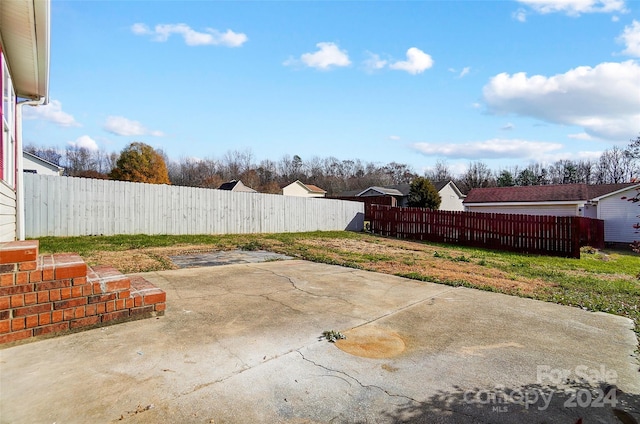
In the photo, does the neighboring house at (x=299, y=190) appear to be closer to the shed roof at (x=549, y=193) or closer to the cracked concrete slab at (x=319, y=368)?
the shed roof at (x=549, y=193)

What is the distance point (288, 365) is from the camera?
2.53 meters

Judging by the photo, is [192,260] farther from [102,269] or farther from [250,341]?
[250,341]

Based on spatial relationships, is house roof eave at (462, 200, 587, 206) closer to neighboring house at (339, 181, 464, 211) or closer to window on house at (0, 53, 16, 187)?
neighboring house at (339, 181, 464, 211)

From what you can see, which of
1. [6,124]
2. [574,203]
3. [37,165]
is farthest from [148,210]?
[574,203]

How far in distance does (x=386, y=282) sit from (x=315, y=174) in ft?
181

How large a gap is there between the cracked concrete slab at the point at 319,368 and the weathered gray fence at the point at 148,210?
27.1 ft

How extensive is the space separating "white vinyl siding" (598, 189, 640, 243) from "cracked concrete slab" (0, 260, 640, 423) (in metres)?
19.2

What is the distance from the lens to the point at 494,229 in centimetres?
1388

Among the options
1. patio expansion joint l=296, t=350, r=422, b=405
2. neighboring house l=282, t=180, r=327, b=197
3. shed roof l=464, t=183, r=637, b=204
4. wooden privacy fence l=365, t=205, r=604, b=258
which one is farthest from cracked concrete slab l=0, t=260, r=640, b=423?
neighboring house l=282, t=180, r=327, b=197

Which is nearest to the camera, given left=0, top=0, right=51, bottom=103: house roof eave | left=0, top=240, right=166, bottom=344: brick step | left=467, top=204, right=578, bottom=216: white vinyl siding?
left=0, top=240, right=166, bottom=344: brick step

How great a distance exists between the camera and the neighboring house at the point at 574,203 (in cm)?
1852

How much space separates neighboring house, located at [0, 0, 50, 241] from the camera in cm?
416

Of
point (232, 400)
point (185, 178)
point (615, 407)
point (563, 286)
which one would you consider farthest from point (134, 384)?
point (185, 178)

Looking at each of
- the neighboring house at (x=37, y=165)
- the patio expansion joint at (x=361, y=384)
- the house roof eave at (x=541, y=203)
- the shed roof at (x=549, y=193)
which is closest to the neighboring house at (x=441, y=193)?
the shed roof at (x=549, y=193)
